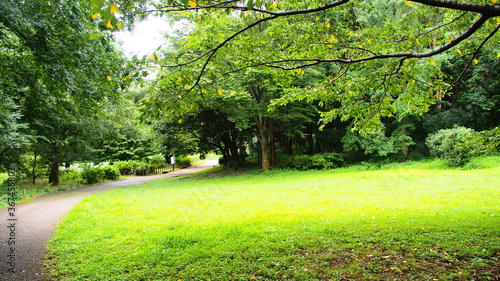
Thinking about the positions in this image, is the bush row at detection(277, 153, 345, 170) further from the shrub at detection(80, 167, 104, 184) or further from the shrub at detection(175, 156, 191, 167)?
the shrub at detection(175, 156, 191, 167)

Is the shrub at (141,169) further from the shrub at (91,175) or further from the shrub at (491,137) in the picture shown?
the shrub at (491,137)

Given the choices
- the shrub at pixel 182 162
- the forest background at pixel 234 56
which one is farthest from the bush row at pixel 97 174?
the shrub at pixel 182 162

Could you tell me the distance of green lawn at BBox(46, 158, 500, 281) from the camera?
3.82 metres

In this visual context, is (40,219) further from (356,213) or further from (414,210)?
(414,210)

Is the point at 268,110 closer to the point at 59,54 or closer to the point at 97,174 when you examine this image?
the point at 59,54

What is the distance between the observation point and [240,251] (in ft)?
15.3

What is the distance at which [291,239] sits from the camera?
5145 mm

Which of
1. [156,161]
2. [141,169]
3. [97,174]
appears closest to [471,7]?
[97,174]

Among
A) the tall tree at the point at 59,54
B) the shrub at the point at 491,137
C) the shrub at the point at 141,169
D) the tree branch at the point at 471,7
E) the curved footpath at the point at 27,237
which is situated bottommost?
the curved footpath at the point at 27,237

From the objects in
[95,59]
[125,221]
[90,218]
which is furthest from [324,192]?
[95,59]

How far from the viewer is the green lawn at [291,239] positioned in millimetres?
3824

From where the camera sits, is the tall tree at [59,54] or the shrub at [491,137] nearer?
the tall tree at [59,54]

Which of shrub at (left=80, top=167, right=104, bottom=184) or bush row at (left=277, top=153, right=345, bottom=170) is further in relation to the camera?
shrub at (left=80, top=167, right=104, bottom=184)

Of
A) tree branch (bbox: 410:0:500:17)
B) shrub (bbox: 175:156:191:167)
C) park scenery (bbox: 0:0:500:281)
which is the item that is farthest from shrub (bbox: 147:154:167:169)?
tree branch (bbox: 410:0:500:17)
